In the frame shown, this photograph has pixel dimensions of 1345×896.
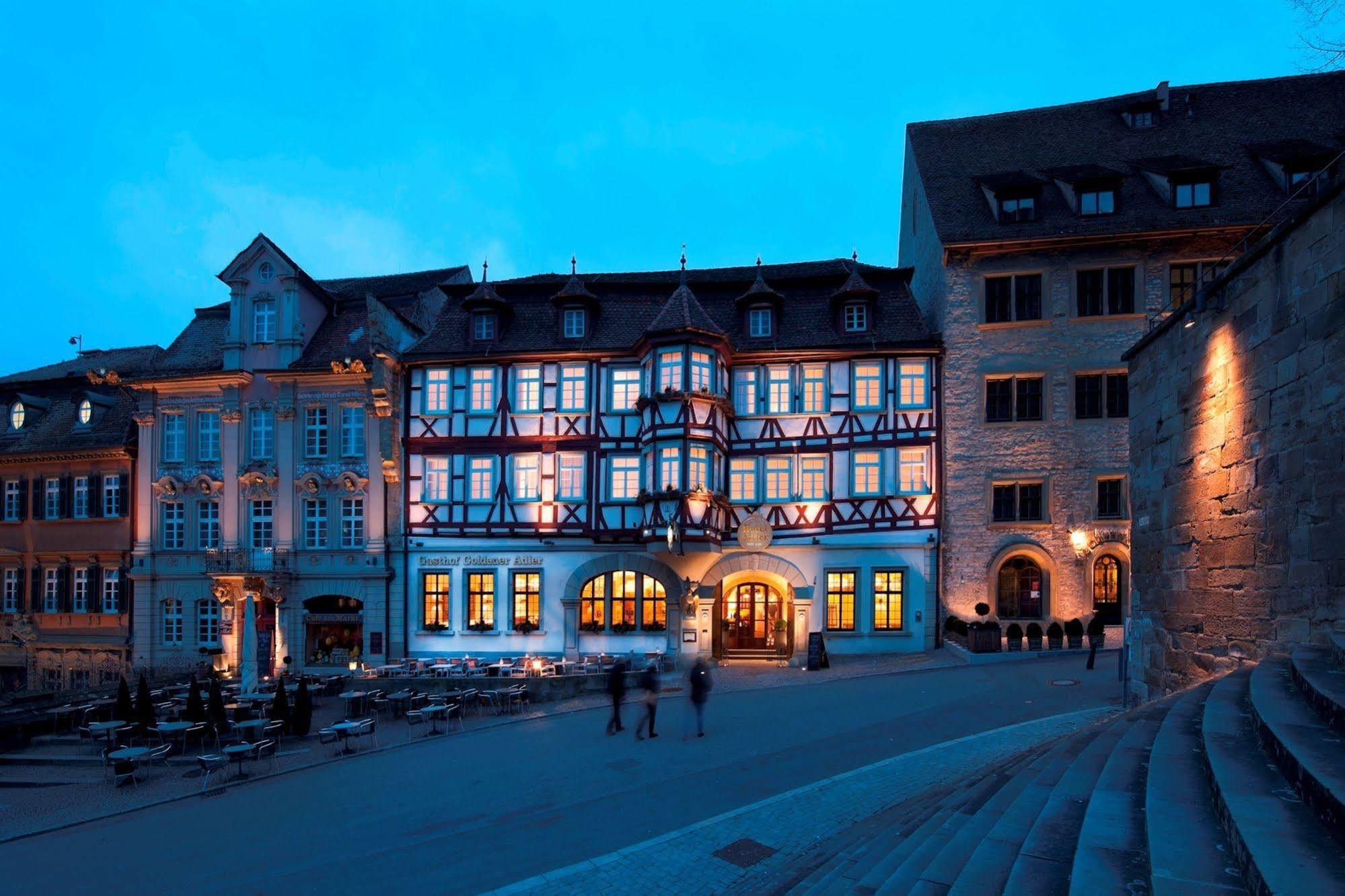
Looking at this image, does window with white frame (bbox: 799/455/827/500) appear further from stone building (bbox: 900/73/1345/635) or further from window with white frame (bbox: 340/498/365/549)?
window with white frame (bbox: 340/498/365/549)

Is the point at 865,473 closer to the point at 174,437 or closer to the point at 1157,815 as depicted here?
the point at 1157,815

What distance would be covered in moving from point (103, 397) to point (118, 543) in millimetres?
6254

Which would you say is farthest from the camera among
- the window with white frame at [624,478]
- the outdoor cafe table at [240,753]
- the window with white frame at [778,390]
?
the window with white frame at [624,478]

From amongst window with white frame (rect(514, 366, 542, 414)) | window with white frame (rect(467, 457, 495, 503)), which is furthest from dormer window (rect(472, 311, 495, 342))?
window with white frame (rect(467, 457, 495, 503))

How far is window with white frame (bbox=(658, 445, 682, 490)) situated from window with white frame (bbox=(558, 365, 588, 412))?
12.6 feet

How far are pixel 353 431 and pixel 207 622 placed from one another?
343 inches

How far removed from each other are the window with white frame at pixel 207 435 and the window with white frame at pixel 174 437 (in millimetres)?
556

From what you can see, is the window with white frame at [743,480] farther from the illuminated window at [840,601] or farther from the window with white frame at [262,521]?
the window with white frame at [262,521]

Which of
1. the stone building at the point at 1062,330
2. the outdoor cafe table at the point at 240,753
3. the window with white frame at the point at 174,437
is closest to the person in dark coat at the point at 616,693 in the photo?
the outdoor cafe table at the point at 240,753

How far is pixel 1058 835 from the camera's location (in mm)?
5176

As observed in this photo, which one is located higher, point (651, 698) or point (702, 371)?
point (702, 371)

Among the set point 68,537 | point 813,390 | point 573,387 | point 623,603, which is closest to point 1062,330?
point 813,390

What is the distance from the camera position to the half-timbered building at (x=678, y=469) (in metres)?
25.4

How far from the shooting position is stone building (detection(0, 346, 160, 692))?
30.3m
